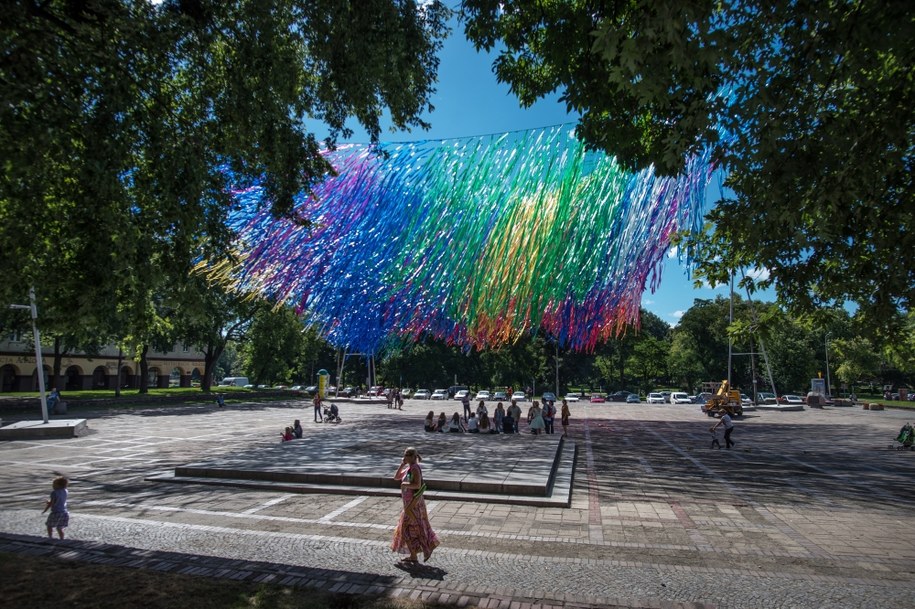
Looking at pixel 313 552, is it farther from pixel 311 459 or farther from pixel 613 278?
pixel 613 278

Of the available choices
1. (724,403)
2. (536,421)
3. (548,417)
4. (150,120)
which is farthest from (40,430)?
(724,403)

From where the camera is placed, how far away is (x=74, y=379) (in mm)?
55812


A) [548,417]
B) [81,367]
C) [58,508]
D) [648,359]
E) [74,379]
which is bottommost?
[648,359]

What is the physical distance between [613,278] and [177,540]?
46.9 feet

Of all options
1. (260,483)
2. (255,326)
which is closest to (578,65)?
(260,483)

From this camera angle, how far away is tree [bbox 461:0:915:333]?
434 cm

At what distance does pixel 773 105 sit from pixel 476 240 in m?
14.3

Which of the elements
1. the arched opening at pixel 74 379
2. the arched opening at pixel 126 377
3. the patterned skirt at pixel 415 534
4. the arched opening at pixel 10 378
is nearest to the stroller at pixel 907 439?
the patterned skirt at pixel 415 534

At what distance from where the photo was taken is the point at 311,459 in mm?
13422

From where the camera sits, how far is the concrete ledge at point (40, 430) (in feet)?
62.9

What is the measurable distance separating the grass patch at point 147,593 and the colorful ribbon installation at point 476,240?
12975 mm

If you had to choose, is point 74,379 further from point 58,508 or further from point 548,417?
point 58,508

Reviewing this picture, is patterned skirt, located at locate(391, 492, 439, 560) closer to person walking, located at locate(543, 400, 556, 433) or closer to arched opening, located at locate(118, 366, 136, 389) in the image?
person walking, located at locate(543, 400, 556, 433)

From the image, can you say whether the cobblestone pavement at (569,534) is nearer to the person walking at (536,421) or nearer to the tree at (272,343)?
the person walking at (536,421)
